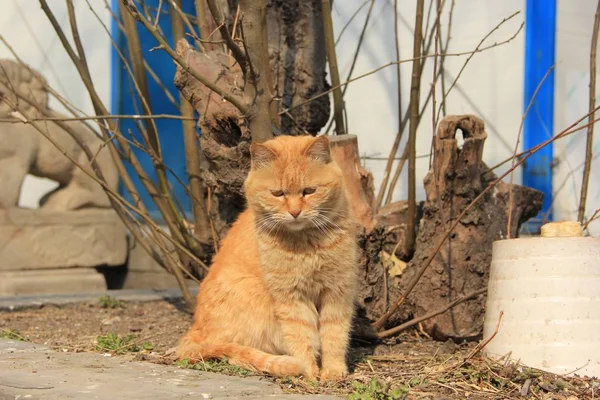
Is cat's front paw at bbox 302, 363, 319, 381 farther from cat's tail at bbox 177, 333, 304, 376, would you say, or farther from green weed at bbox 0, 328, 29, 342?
green weed at bbox 0, 328, 29, 342

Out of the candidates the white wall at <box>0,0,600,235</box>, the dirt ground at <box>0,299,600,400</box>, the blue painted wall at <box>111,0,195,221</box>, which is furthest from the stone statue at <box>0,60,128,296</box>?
the white wall at <box>0,0,600,235</box>

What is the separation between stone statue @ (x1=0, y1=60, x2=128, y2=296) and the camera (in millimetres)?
6270

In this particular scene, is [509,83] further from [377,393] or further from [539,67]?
[377,393]

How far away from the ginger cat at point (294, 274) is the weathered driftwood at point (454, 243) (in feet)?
2.47

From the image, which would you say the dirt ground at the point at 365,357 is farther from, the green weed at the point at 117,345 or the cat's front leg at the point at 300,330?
the cat's front leg at the point at 300,330

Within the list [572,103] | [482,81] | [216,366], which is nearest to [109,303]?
[216,366]

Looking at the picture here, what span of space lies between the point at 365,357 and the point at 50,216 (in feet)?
12.7

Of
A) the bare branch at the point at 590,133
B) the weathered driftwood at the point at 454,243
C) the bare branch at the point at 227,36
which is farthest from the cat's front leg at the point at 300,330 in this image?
the bare branch at the point at 590,133

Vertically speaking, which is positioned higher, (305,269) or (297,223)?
(297,223)

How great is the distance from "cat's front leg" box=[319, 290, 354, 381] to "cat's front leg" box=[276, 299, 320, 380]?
0.04 m

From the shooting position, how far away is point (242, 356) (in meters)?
3.21

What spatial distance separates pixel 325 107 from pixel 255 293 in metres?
1.35

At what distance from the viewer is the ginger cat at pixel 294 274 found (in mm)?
3143

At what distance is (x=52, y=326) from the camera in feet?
15.1
